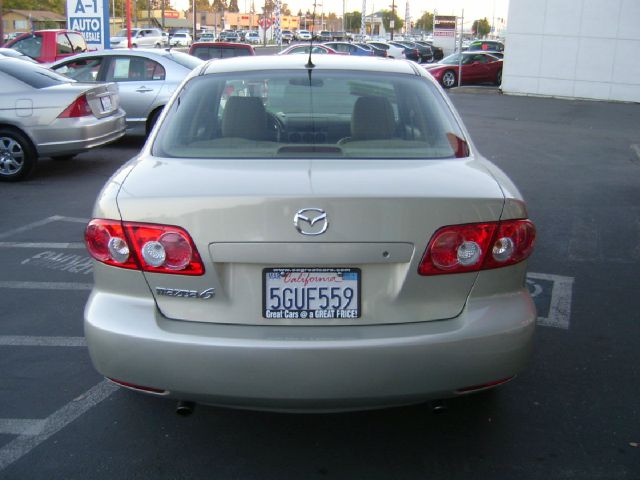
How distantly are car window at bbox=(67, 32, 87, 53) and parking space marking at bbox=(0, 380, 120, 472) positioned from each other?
1778cm

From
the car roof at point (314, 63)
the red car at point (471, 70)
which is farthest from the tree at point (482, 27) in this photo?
the car roof at point (314, 63)

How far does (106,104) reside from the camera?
10633 mm

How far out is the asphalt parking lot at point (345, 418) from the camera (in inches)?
134

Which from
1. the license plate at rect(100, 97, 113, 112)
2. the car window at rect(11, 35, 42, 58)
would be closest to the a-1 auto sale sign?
the car window at rect(11, 35, 42, 58)

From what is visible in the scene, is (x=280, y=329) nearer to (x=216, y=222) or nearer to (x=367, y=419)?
(x=216, y=222)

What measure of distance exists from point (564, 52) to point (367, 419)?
23714 mm

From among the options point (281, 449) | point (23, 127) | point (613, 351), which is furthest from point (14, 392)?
point (23, 127)

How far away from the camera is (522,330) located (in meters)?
3.17

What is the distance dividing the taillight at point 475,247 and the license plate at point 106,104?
27.4 ft

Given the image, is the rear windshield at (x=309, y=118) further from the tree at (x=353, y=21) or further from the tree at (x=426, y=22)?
the tree at (x=426, y=22)

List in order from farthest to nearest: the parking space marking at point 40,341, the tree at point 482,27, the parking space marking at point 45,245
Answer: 1. the tree at point 482,27
2. the parking space marking at point 45,245
3. the parking space marking at point 40,341

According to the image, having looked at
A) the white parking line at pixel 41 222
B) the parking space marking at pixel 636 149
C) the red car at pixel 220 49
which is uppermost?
the red car at pixel 220 49

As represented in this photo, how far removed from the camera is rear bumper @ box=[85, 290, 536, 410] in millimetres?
2930

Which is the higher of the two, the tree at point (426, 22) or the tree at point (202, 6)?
the tree at point (202, 6)
